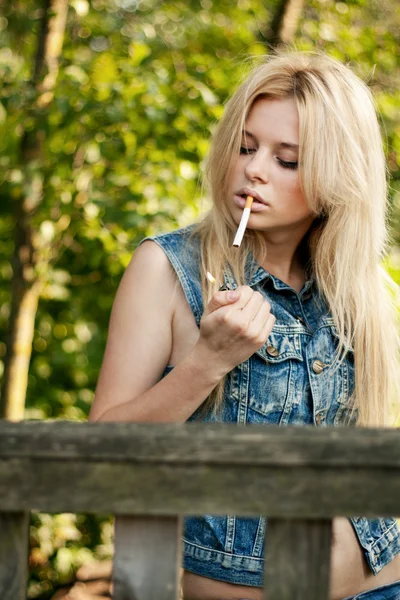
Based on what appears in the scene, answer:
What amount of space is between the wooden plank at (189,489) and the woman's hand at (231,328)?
0.60m

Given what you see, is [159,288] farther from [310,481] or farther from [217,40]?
[217,40]

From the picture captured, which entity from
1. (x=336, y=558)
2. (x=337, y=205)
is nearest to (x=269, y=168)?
(x=337, y=205)

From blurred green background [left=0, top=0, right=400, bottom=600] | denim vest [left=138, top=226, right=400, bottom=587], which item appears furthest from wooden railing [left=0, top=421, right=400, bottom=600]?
blurred green background [left=0, top=0, right=400, bottom=600]

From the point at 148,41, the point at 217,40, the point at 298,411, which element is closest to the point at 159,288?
the point at 298,411

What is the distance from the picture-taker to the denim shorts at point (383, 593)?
1.75 meters

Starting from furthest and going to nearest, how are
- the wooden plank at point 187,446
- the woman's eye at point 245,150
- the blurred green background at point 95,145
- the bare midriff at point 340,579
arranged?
the blurred green background at point 95,145, the woman's eye at point 245,150, the bare midriff at point 340,579, the wooden plank at point 187,446

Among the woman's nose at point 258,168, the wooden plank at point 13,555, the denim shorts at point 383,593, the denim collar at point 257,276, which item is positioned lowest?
the denim shorts at point 383,593

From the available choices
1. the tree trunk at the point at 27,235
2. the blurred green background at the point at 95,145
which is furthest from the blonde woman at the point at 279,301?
the tree trunk at the point at 27,235

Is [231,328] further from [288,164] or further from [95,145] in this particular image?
[95,145]

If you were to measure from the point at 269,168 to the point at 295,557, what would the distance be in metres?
1.09

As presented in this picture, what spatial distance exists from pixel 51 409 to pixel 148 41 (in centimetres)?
191

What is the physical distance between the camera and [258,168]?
182 cm

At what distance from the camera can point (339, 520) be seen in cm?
181

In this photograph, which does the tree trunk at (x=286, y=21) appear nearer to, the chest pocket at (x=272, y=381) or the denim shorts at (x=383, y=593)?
the chest pocket at (x=272, y=381)
